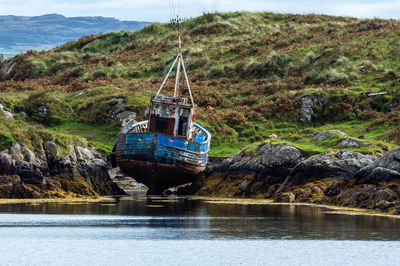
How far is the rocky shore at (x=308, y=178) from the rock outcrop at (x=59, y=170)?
828 centimetres

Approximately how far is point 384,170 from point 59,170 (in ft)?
73.5

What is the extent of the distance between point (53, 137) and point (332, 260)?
29.9 meters

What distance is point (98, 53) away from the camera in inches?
4341

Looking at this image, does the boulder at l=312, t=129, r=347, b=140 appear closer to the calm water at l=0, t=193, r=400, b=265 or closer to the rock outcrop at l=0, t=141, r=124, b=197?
the calm water at l=0, t=193, r=400, b=265

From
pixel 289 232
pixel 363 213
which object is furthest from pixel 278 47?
pixel 289 232

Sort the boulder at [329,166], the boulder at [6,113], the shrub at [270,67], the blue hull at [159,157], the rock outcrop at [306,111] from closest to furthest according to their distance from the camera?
the boulder at [329,166]
the blue hull at [159,157]
the boulder at [6,113]
the rock outcrop at [306,111]
the shrub at [270,67]

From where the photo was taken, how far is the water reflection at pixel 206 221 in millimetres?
32406

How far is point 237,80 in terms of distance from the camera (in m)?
86.6

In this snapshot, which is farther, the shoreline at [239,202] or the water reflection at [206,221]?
the shoreline at [239,202]

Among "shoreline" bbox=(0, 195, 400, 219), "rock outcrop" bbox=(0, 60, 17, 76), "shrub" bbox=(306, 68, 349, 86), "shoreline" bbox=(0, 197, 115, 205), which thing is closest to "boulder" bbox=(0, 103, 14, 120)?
"shoreline" bbox=(0, 195, 400, 219)

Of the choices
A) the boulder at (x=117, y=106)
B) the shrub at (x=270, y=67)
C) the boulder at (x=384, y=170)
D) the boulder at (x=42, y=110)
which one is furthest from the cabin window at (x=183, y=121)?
the shrub at (x=270, y=67)

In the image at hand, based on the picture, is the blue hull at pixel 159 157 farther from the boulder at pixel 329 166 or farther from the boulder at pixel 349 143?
the boulder at pixel 349 143

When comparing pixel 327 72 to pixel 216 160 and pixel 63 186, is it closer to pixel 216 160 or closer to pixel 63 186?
pixel 216 160

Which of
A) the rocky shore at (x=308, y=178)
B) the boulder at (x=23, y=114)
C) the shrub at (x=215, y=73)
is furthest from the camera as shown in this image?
the shrub at (x=215, y=73)
